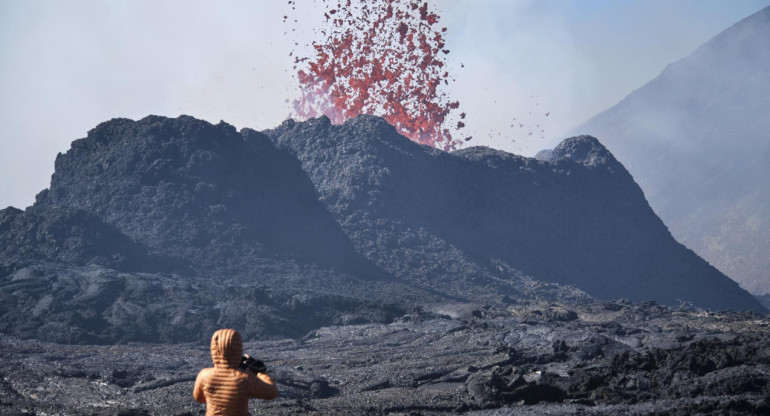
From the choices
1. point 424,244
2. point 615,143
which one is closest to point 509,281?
point 424,244

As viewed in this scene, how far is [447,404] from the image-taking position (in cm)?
1875

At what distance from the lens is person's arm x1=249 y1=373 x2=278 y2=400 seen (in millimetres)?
6930

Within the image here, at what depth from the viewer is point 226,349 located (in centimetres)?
691

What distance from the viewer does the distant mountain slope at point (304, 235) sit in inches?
1464

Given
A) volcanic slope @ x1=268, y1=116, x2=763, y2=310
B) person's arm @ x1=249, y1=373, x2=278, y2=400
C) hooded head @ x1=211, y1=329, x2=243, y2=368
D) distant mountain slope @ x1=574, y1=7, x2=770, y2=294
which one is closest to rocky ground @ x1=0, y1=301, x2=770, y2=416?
person's arm @ x1=249, y1=373, x2=278, y2=400

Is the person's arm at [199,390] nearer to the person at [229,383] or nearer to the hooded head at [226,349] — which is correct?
the person at [229,383]

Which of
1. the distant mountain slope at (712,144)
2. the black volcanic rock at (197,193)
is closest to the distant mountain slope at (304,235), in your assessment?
the black volcanic rock at (197,193)

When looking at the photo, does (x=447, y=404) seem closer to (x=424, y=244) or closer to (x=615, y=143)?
(x=424, y=244)

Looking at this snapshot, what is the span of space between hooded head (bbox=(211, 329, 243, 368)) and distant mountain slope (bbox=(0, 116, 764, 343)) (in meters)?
28.4

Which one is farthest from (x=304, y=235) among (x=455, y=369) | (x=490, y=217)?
(x=455, y=369)

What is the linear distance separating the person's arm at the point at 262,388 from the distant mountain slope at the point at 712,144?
277ft

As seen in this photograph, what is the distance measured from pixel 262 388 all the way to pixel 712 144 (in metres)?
113

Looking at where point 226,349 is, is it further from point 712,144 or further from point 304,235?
point 712,144

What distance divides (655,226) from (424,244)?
22450 millimetres
